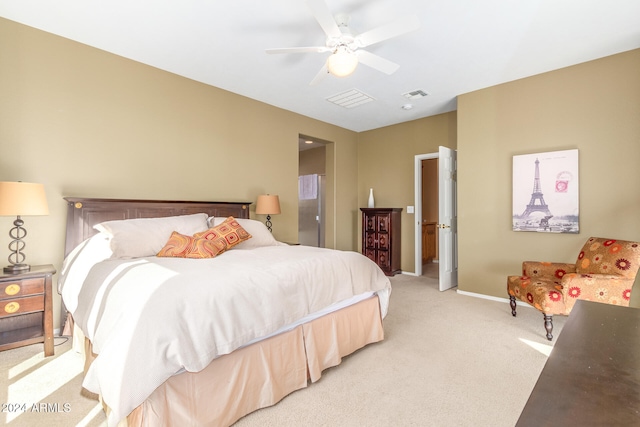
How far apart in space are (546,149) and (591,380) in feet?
12.1

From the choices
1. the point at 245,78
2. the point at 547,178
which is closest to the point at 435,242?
the point at 547,178

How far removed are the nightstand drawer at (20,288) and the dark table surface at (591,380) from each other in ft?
10.5

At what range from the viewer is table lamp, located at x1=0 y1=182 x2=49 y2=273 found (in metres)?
2.25

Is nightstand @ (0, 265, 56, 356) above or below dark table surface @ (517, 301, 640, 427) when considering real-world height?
below

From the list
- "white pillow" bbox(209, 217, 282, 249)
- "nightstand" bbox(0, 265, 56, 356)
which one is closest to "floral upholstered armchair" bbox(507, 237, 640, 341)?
"white pillow" bbox(209, 217, 282, 249)

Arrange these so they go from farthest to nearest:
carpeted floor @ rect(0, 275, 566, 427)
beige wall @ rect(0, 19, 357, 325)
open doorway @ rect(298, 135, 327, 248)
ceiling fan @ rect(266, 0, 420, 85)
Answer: open doorway @ rect(298, 135, 327, 248) → beige wall @ rect(0, 19, 357, 325) → ceiling fan @ rect(266, 0, 420, 85) → carpeted floor @ rect(0, 275, 566, 427)

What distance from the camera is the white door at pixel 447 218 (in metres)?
4.38

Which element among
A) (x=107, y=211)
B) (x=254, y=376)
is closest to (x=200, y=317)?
(x=254, y=376)

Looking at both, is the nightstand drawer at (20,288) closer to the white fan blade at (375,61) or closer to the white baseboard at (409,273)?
the white fan blade at (375,61)

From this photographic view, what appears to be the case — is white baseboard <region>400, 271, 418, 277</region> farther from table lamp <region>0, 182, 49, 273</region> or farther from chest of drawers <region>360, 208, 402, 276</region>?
table lamp <region>0, 182, 49, 273</region>

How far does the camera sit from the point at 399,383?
6.75 feet

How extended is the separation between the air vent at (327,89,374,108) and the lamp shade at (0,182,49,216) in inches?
135

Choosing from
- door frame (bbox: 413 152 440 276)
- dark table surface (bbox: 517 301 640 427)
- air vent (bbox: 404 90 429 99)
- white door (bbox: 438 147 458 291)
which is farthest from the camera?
door frame (bbox: 413 152 440 276)

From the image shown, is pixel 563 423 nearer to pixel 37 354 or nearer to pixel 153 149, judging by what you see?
pixel 37 354
